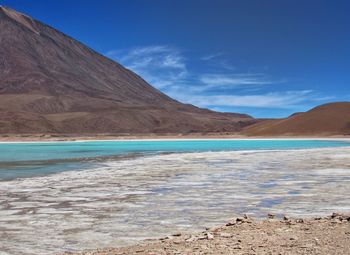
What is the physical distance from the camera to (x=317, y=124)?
9081cm

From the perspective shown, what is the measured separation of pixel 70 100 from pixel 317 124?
265 ft

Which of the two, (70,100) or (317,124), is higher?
(70,100)

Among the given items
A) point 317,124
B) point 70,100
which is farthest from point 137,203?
point 70,100

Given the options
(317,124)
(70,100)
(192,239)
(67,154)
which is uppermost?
(70,100)

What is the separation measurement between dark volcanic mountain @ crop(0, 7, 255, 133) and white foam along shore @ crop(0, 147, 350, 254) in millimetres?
96271

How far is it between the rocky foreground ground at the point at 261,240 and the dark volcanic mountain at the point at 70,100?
104 m

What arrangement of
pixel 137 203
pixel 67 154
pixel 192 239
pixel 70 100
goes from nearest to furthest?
pixel 192 239
pixel 137 203
pixel 67 154
pixel 70 100

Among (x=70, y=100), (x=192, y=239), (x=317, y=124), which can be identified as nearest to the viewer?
(x=192, y=239)

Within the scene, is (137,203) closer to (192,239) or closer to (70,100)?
(192,239)

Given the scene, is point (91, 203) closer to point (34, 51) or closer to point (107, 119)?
point (107, 119)

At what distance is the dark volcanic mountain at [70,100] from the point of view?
119000 millimetres

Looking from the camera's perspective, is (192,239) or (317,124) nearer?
(192,239)

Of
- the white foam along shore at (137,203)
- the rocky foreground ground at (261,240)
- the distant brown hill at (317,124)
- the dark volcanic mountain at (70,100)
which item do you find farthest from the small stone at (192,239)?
the dark volcanic mountain at (70,100)

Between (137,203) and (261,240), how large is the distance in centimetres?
461
